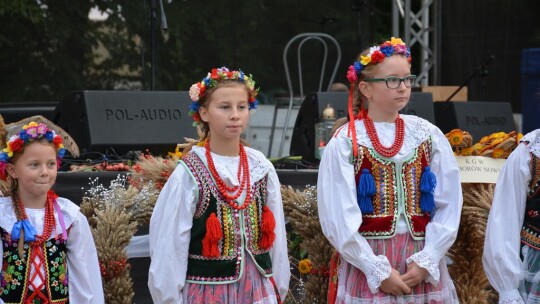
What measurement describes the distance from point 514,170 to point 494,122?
506 centimetres

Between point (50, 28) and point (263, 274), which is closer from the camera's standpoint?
point (263, 274)

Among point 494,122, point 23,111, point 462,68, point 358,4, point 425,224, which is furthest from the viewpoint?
point 462,68

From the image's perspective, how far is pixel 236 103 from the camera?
3555mm

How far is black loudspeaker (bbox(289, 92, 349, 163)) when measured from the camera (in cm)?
714

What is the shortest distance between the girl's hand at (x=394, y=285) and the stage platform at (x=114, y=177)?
1.32m

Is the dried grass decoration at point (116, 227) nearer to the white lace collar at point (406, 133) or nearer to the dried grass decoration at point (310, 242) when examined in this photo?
the dried grass decoration at point (310, 242)

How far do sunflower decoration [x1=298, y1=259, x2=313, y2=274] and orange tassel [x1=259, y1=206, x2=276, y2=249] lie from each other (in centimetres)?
82

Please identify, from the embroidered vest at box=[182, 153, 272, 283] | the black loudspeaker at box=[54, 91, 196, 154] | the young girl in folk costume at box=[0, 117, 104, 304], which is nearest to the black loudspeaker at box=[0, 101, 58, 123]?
the black loudspeaker at box=[54, 91, 196, 154]

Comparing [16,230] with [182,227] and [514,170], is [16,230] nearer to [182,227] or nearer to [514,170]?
[182,227]

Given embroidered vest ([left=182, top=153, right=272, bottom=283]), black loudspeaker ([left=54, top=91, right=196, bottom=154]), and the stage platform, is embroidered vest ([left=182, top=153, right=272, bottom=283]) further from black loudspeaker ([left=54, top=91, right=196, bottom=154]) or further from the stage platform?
black loudspeaker ([left=54, top=91, right=196, bottom=154])

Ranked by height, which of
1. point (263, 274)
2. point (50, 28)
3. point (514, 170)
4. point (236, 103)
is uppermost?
point (50, 28)

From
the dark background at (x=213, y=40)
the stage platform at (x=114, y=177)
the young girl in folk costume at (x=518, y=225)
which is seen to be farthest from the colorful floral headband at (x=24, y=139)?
the dark background at (x=213, y=40)

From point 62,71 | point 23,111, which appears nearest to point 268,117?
point 62,71

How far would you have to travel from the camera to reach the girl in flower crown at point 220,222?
3.46 meters
